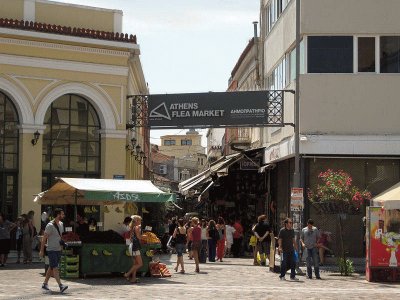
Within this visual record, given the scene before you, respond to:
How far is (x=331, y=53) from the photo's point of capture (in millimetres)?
30000

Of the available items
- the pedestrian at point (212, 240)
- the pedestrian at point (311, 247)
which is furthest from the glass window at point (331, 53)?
the pedestrian at point (311, 247)

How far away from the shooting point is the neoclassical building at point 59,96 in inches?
1226

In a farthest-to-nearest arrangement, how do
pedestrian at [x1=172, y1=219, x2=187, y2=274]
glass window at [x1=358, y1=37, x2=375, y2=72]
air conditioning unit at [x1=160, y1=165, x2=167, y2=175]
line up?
air conditioning unit at [x1=160, y1=165, x2=167, y2=175]
glass window at [x1=358, y1=37, x2=375, y2=72]
pedestrian at [x1=172, y1=219, x2=187, y2=274]

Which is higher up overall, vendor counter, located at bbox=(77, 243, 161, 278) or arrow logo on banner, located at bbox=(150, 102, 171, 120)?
arrow logo on banner, located at bbox=(150, 102, 171, 120)

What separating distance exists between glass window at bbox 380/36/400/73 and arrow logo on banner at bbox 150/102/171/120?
825cm

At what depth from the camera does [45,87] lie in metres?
31.6

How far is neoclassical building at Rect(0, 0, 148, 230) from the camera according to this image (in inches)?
1226

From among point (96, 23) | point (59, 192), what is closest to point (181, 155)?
point (96, 23)

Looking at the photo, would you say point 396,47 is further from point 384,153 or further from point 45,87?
point 45,87

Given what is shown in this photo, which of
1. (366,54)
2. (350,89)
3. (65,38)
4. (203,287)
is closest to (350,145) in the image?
(350,89)

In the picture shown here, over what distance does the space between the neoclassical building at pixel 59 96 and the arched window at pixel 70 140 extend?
0.12ft

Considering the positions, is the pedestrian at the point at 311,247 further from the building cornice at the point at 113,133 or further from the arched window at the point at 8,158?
the arched window at the point at 8,158

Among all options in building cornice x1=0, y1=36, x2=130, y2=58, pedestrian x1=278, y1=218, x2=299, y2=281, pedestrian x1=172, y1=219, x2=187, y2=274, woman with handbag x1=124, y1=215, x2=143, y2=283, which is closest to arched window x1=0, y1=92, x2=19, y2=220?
building cornice x1=0, y1=36, x2=130, y2=58

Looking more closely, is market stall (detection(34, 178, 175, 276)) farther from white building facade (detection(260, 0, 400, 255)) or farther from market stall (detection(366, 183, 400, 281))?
white building facade (detection(260, 0, 400, 255))
